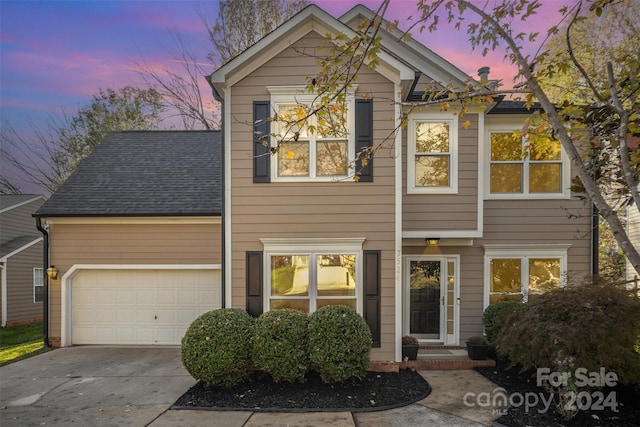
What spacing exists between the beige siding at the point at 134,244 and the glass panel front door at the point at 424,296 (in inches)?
184

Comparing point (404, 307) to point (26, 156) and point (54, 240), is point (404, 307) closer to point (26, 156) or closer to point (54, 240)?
point (54, 240)

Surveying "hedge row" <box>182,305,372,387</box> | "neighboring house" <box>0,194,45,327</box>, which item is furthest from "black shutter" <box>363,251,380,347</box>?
"neighboring house" <box>0,194,45,327</box>

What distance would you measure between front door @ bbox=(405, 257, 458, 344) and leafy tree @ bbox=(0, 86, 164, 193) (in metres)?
16.3

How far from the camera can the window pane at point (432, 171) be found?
24.3 ft

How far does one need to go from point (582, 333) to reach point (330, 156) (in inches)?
182

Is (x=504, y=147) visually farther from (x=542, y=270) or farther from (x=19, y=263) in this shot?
(x=19, y=263)

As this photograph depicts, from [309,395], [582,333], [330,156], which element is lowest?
[309,395]

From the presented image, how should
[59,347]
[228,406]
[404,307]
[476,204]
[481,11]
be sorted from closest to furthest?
[481,11], [228,406], [476,204], [404,307], [59,347]

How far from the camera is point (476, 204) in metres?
7.33

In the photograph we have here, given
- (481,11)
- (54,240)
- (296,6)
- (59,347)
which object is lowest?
(59,347)

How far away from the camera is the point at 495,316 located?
23.3 ft

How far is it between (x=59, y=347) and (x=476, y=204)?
10.1 m

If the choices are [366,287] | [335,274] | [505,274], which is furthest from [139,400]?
[505,274]

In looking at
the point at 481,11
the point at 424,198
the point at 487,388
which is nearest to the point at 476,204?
the point at 424,198
